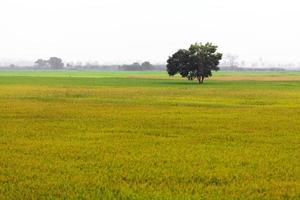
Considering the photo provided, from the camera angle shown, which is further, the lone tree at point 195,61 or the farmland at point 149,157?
the lone tree at point 195,61

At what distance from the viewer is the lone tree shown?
84.5 metres

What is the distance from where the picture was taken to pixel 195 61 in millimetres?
84062

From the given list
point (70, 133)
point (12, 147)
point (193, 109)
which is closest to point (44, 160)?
point (12, 147)

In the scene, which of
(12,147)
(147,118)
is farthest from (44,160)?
(147,118)

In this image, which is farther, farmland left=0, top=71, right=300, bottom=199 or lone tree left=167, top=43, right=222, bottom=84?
lone tree left=167, top=43, right=222, bottom=84

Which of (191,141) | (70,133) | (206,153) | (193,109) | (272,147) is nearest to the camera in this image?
(206,153)

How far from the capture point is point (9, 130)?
23.1m

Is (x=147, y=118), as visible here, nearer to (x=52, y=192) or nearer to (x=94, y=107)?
(x=94, y=107)

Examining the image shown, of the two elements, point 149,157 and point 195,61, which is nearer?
point 149,157

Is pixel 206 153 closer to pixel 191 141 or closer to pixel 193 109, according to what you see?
pixel 191 141

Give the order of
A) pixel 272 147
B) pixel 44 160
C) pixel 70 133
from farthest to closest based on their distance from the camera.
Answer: pixel 70 133, pixel 272 147, pixel 44 160

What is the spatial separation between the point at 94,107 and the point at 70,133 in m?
14.1

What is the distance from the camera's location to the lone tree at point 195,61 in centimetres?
8450

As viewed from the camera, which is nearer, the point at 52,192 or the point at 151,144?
the point at 52,192
